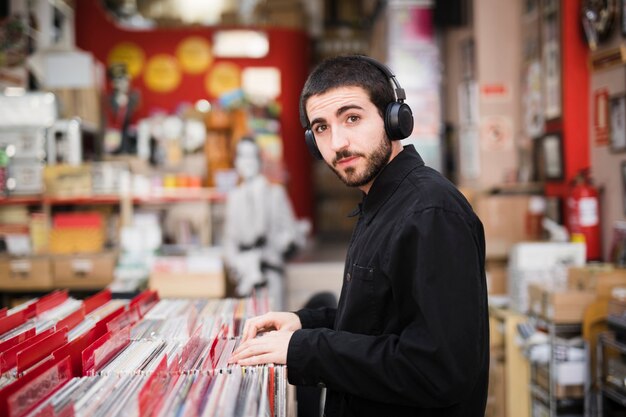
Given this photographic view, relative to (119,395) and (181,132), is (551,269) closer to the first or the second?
(119,395)

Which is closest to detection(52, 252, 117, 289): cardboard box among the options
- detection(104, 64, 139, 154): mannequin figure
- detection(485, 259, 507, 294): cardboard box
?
detection(104, 64, 139, 154): mannequin figure

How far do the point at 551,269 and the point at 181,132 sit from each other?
3.92 m

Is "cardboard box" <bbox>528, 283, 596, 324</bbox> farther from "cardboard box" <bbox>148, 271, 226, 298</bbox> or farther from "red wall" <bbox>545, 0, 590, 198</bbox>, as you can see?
A: "cardboard box" <bbox>148, 271, 226, 298</bbox>

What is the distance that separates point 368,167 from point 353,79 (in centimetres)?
19

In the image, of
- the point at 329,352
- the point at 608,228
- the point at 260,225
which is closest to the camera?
the point at 329,352

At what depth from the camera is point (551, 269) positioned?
3426 mm

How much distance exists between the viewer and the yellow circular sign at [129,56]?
779 centimetres

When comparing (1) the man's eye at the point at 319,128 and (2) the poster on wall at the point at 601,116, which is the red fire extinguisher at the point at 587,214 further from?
(1) the man's eye at the point at 319,128

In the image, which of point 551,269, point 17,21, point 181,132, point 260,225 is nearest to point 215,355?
point 551,269

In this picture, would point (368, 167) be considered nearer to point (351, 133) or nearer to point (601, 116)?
point (351, 133)

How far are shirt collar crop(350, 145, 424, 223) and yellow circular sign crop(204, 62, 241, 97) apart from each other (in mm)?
6933

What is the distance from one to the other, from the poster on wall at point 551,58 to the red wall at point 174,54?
4013 millimetres

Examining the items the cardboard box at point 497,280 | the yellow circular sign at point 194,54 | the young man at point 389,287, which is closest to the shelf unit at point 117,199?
the cardboard box at point 497,280

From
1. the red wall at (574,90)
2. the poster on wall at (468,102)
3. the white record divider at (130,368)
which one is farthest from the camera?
the poster on wall at (468,102)
